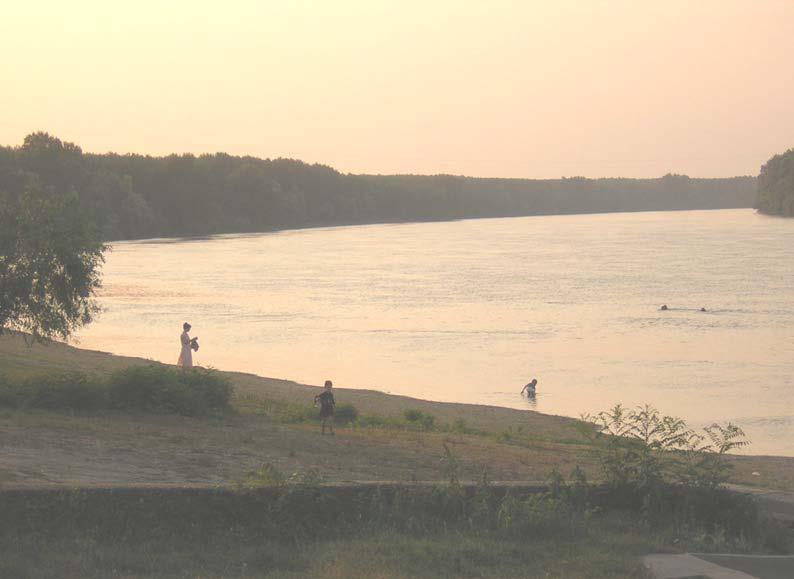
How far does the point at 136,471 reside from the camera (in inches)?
494

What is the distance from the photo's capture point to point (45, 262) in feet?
69.1

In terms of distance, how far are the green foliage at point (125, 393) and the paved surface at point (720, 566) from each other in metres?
11.4

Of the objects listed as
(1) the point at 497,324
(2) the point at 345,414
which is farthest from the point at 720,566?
(1) the point at 497,324

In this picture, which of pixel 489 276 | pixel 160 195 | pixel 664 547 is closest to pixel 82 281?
pixel 664 547

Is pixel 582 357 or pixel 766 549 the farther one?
pixel 582 357

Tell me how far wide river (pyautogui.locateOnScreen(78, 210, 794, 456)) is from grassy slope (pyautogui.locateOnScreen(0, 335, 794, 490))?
25.0 feet

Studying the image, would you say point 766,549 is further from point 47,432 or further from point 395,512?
point 47,432

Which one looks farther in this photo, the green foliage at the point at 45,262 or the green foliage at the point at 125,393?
the green foliage at the point at 45,262

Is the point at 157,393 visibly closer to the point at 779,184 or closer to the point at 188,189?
the point at 188,189

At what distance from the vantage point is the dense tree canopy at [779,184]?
17700 centimetres

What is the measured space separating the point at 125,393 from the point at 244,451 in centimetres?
396

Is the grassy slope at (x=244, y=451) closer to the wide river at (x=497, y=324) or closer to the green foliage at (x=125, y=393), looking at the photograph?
the green foliage at (x=125, y=393)

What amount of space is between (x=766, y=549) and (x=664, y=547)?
1167mm

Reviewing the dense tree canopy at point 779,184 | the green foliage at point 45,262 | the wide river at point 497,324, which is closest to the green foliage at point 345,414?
the green foliage at point 45,262
